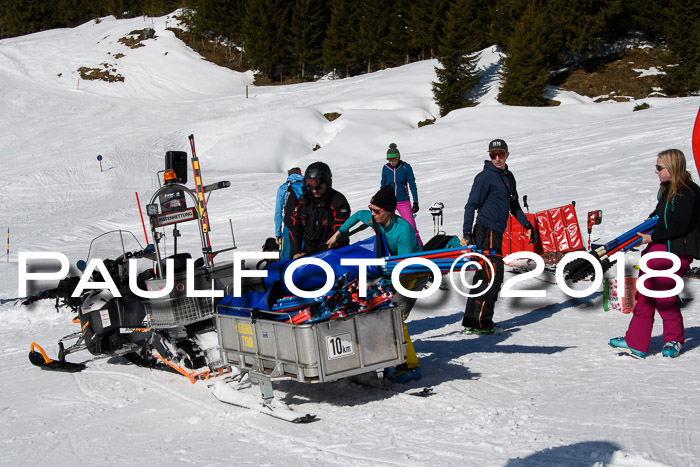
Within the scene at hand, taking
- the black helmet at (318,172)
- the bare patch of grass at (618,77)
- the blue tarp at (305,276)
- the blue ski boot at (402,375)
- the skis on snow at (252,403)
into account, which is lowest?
the blue ski boot at (402,375)

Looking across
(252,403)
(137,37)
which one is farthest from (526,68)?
(137,37)

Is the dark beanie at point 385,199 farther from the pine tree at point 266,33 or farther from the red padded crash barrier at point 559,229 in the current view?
the pine tree at point 266,33

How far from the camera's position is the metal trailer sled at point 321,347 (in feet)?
15.3

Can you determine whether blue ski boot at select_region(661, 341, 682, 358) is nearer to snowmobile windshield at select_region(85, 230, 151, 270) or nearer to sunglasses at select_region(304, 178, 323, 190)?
sunglasses at select_region(304, 178, 323, 190)

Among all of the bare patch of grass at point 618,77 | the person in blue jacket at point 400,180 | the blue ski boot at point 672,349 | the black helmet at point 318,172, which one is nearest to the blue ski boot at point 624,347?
the blue ski boot at point 672,349

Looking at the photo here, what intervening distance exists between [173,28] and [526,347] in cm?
6090

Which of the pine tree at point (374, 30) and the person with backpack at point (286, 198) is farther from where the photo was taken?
the pine tree at point (374, 30)

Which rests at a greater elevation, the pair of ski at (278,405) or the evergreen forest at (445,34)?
the evergreen forest at (445,34)

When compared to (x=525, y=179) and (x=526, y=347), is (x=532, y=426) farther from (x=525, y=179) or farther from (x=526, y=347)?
(x=525, y=179)

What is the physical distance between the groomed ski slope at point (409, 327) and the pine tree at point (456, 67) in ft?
4.09

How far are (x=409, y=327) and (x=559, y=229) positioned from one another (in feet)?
11.3

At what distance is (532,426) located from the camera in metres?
4.30

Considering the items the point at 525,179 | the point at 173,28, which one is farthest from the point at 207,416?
the point at 173,28

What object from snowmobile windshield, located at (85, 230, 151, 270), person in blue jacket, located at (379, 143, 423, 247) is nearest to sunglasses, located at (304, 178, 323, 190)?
snowmobile windshield, located at (85, 230, 151, 270)
